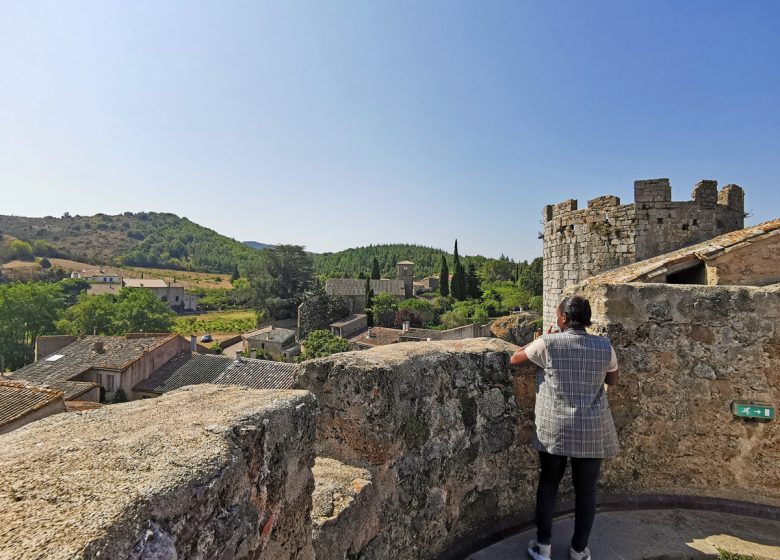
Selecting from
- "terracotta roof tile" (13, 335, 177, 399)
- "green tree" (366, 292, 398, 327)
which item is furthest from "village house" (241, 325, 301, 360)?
"terracotta roof tile" (13, 335, 177, 399)

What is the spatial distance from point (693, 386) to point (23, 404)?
48.2ft

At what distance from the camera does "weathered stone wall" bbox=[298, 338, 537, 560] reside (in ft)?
7.93

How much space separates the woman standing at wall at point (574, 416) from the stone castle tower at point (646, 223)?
534cm

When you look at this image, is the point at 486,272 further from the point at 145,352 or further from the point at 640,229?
the point at 640,229

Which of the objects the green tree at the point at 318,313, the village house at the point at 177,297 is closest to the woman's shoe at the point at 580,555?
the green tree at the point at 318,313

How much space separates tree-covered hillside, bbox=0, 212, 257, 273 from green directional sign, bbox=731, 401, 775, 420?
469 ft

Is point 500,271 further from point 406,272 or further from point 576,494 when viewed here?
point 576,494

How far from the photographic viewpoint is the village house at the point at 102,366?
2241cm

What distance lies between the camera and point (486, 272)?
3452 inches

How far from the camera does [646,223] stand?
7719mm

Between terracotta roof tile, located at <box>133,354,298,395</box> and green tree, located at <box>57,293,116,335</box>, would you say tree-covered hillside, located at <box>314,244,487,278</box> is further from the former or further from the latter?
terracotta roof tile, located at <box>133,354,298,395</box>

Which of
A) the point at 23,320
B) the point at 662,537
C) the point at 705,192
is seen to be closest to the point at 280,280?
the point at 23,320

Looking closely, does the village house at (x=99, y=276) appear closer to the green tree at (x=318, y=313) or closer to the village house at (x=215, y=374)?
the green tree at (x=318, y=313)

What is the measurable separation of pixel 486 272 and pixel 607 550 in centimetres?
8685
